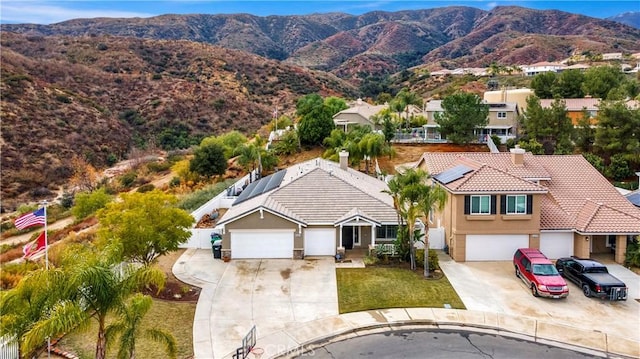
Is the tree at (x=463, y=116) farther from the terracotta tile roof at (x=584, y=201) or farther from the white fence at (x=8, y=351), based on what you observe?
the white fence at (x=8, y=351)

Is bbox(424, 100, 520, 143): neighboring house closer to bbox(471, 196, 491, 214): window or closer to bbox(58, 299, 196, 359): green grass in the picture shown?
bbox(471, 196, 491, 214): window

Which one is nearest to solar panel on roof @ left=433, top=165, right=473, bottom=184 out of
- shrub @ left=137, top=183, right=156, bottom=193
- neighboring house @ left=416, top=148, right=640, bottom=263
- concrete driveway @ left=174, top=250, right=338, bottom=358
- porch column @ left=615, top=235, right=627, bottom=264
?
neighboring house @ left=416, top=148, right=640, bottom=263

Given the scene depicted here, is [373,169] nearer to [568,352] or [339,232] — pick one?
[339,232]

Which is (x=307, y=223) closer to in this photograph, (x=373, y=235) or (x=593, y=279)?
(x=373, y=235)

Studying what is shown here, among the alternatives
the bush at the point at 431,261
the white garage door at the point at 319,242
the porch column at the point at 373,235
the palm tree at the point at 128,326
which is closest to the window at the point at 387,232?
the porch column at the point at 373,235

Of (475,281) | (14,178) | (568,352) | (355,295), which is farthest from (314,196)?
(14,178)

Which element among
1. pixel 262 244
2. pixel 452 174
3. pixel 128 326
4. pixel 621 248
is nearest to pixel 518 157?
pixel 452 174
